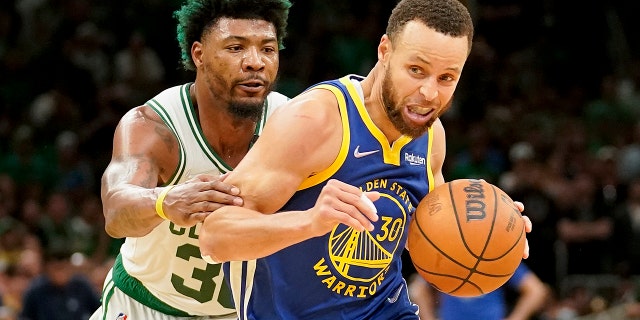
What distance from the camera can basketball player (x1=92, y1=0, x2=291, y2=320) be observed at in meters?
4.89

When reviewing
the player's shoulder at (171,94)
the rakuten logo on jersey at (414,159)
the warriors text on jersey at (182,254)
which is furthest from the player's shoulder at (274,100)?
the rakuten logo on jersey at (414,159)

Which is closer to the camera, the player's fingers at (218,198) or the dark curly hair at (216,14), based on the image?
the player's fingers at (218,198)

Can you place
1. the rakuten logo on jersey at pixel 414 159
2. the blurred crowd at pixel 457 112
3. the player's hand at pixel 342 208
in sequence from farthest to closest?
the blurred crowd at pixel 457 112 → the rakuten logo on jersey at pixel 414 159 → the player's hand at pixel 342 208

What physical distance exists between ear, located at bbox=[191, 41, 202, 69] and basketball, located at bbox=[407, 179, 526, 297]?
151 cm

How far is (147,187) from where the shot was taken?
464 centimetres

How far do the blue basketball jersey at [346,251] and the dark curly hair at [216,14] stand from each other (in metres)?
0.91

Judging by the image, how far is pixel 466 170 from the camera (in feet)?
37.4

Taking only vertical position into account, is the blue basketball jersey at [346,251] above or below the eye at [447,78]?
below

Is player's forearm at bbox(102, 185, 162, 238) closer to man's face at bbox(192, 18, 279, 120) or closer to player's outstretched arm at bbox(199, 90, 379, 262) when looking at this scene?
player's outstretched arm at bbox(199, 90, 379, 262)

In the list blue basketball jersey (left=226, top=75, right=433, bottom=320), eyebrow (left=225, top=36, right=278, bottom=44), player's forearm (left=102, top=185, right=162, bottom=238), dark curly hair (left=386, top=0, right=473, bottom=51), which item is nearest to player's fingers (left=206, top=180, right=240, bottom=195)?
blue basketball jersey (left=226, top=75, right=433, bottom=320)

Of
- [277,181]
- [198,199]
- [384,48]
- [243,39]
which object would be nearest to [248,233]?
[277,181]

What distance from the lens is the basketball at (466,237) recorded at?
4.16 metres

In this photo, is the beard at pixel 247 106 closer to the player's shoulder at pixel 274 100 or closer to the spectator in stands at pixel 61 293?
the player's shoulder at pixel 274 100

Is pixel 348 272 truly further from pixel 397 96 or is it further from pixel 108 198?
pixel 108 198
